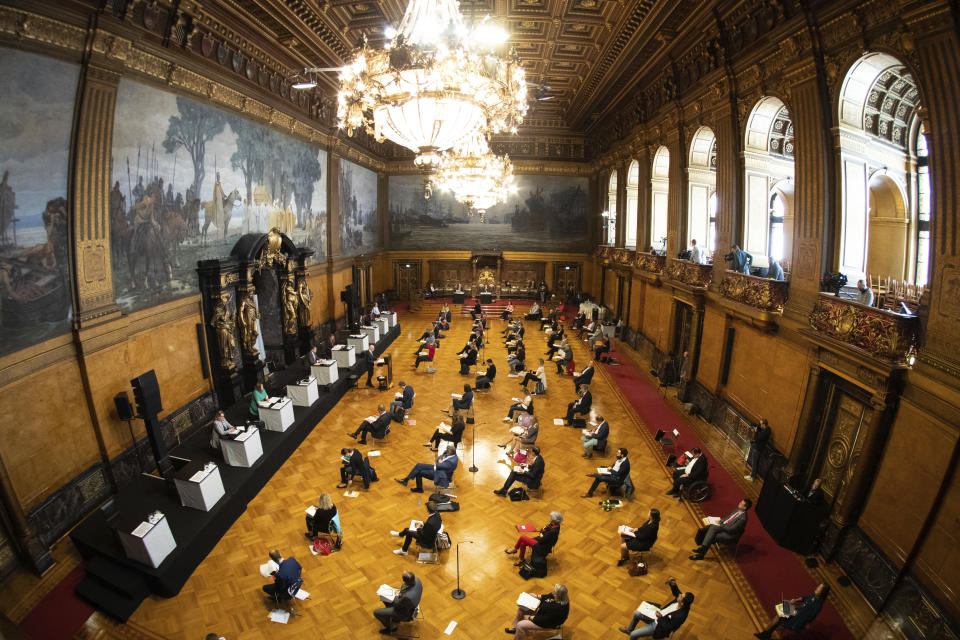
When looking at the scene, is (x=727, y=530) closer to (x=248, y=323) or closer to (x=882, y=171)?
(x=882, y=171)

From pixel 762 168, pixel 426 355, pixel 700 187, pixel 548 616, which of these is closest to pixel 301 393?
pixel 426 355

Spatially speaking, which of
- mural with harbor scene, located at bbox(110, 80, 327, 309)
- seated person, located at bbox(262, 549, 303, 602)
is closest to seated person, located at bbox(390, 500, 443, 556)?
seated person, located at bbox(262, 549, 303, 602)

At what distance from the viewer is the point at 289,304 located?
13.0 meters

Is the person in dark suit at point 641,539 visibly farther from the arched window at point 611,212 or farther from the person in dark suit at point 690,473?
the arched window at point 611,212

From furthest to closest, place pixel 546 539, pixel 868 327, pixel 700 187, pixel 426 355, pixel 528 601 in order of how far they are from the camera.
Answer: pixel 426 355, pixel 700 187, pixel 546 539, pixel 868 327, pixel 528 601

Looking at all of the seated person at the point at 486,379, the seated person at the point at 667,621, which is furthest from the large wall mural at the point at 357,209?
the seated person at the point at 667,621

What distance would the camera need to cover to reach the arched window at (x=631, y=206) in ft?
59.6

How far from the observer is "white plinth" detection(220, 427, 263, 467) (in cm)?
767

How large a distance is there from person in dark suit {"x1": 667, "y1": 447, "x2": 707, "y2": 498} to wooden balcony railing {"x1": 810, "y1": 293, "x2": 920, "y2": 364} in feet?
9.11

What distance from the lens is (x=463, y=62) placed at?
4422 mm

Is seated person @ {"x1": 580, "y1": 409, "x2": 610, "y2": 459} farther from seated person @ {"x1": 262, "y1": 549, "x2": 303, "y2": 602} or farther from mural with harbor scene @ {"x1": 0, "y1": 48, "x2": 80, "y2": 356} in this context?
mural with harbor scene @ {"x1": 0, "y1": 48, "x2": 80, "y2": 356}

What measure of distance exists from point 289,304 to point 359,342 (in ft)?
8.11

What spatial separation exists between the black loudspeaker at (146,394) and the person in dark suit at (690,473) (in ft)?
29.1

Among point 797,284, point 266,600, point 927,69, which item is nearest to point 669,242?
point 797,284
